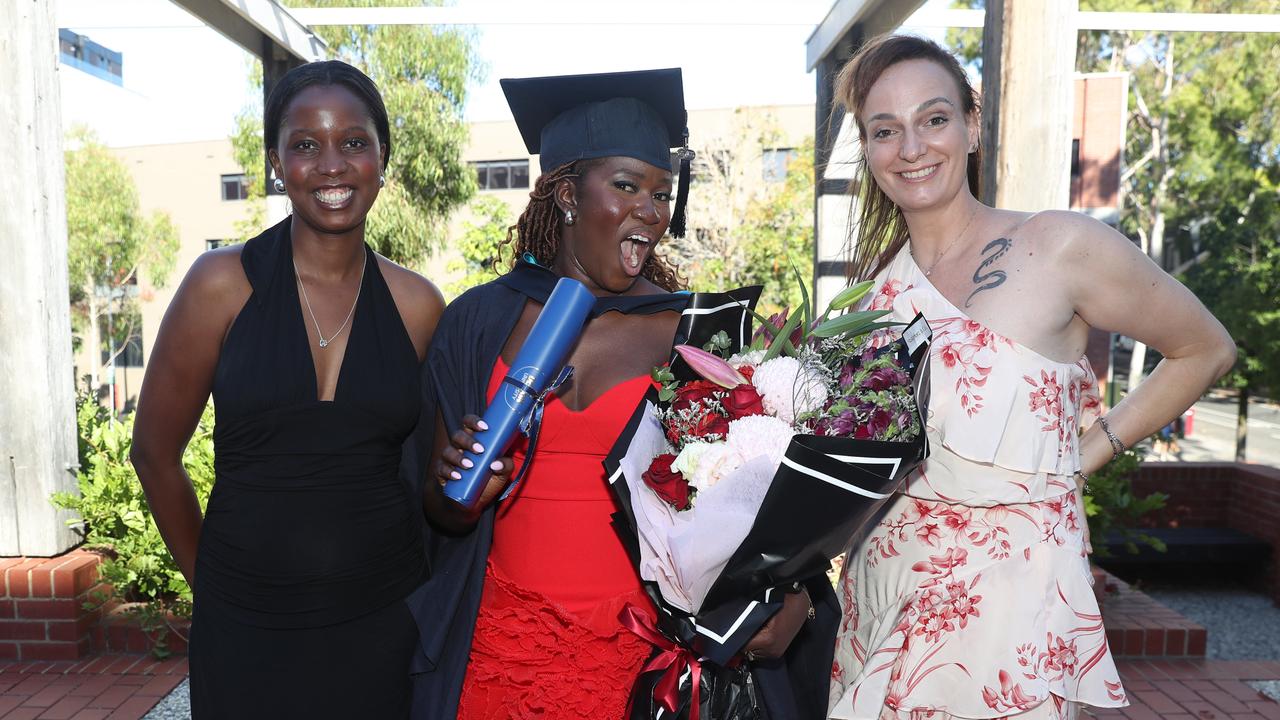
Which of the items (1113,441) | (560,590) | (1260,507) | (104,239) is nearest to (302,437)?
(560,590)

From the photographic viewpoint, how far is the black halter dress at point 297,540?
6.72 ft

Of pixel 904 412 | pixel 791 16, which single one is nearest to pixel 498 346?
pixel 904 412

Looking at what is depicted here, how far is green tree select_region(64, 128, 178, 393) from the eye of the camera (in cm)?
2959

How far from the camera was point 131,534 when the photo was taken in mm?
4445

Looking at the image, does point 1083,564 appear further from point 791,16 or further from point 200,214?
point 200,214

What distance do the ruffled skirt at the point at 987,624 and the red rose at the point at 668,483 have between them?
60 cm

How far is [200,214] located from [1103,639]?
1544 inches

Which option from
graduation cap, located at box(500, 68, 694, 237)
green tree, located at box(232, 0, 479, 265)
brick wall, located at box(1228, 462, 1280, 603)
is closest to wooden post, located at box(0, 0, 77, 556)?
graduation cap, located at box(500, 68, 694, 237)

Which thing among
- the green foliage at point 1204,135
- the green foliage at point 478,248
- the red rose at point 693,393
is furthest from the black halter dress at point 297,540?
the green foliage at point 1204,135

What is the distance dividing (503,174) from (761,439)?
34.0 meters

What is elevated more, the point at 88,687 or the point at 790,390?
the point at 790,390

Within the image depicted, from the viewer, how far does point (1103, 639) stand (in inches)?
77.8

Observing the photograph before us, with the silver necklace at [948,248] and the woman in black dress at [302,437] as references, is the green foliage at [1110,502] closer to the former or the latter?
the silver necklace at [948,248]

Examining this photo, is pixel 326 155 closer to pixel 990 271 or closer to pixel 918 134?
pixel 918 134
